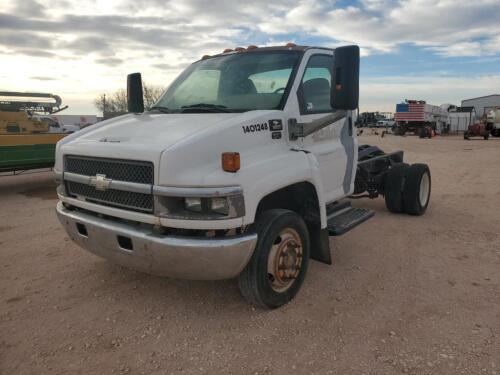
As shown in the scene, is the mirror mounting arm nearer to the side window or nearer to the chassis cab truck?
the chassis cab truck

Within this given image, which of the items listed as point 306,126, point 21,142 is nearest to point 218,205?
point 306,126

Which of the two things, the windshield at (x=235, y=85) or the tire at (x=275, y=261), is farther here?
the windshield at (x=235, y=85)

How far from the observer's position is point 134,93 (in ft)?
16.1

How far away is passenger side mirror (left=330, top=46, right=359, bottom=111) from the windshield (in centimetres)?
51

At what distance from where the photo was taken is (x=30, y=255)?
4992mm

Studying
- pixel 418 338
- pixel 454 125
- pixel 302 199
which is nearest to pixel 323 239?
pixel 302 199

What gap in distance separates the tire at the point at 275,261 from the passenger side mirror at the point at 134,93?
7.98ft

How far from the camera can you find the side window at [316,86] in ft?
13.1

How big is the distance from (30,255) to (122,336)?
249 cm

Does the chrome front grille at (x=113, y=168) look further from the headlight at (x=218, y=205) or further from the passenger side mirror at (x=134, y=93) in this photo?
the passenger side mirror at (x=134, y=93)

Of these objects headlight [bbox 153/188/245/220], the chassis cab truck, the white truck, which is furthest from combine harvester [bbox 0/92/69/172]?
the white truck

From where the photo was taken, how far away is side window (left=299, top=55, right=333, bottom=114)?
3.99m

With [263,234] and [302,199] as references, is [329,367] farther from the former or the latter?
[302,199]

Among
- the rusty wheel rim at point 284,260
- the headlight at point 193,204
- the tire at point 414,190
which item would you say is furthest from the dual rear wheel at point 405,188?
the headlight at point 193,204
